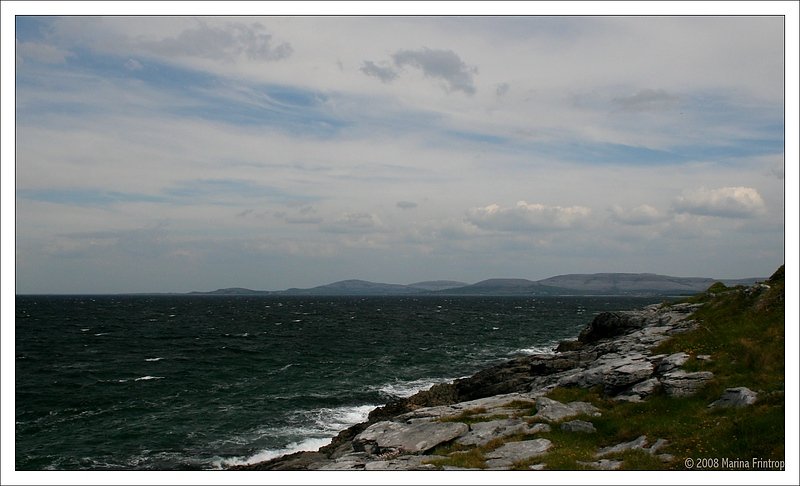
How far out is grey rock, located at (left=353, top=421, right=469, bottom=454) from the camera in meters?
21.1

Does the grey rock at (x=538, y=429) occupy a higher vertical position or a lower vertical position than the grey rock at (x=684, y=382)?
lower

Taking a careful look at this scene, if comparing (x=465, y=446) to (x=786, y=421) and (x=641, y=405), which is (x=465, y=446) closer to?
(x=641, y=405)

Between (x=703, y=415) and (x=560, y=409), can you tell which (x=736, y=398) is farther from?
(x=560, y=409)

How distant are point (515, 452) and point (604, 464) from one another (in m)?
3.19

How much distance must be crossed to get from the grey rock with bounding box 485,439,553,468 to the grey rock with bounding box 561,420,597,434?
1578mm

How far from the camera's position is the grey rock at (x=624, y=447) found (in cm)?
1773

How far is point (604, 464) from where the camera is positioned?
54.5ft

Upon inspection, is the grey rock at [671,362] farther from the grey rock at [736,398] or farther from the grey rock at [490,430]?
the grey rock at [490,430]

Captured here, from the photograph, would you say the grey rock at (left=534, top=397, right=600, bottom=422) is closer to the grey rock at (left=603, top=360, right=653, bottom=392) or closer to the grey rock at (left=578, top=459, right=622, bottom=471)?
the grey rock at (left=603, top=360, right=653, bottom=392)

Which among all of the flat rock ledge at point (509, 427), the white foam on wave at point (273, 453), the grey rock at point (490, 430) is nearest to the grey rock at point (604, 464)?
the flat rock ledge at point (509, 427)

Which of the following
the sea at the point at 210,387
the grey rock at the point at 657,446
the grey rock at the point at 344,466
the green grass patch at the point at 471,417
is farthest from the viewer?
the sea at the point at 210,387

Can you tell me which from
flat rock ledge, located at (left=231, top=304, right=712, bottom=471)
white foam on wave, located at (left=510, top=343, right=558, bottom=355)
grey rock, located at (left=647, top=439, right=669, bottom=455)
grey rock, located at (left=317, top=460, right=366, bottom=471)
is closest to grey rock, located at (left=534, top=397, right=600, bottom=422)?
flat rock ledge, located at (left=231, top=304, right=712, bottom=471)

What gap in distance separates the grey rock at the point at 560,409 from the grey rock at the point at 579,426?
0.95 metres

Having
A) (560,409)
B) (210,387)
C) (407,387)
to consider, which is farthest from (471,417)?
(210,387)
